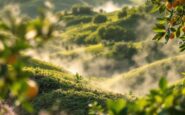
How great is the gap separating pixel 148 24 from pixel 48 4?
83564 mm

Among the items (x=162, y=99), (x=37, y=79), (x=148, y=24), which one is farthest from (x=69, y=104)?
(x=148, y=24)

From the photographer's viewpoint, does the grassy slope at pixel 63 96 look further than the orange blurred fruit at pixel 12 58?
Yes

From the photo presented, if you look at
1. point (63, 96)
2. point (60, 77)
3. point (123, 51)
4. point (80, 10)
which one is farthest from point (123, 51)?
point (63, 96)

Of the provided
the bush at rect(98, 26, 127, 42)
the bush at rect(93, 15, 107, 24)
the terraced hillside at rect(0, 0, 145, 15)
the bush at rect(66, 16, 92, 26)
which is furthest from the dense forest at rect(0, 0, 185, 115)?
the terraced hillside at rect(0, 0, 145, 15)

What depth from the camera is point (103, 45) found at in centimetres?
7819

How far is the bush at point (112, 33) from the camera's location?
85.4 metres

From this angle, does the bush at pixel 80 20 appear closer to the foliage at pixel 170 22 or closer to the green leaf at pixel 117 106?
the foliage at pixel 170 22

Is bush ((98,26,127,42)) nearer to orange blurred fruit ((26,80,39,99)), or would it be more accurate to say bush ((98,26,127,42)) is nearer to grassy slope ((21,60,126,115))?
grassy slope ((21,60,126,115))

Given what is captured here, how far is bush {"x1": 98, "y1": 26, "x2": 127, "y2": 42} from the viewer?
85.4 meters

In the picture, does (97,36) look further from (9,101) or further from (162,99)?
(162,99)

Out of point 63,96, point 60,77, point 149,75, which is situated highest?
point 149,75

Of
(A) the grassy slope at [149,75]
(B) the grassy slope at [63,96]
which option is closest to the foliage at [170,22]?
(B) the grassy slope at [63,96]

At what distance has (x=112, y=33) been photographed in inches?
3401

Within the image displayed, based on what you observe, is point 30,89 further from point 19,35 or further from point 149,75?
point 149,75
